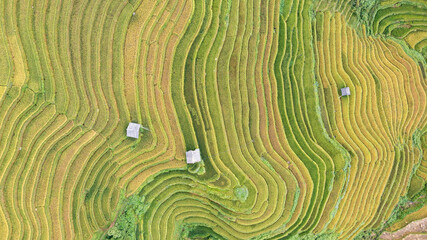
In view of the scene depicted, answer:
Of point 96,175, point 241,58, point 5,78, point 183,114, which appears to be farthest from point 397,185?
point 5,78

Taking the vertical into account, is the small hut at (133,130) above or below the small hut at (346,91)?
below

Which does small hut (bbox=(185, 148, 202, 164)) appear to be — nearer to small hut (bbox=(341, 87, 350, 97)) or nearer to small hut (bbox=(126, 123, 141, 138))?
small hut (bbox=(126, 123, 141, 138))

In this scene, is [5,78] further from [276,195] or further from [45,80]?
[276,195]

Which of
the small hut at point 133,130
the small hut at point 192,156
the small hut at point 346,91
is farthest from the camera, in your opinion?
the small hut at point 346,91

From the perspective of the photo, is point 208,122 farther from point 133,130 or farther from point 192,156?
point 133,130

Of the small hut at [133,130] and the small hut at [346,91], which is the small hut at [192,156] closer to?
the small hut at [133,130]

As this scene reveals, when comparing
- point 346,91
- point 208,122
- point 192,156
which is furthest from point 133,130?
point 346,91

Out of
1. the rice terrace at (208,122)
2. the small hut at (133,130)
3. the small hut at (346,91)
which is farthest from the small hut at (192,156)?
the small hut at (346,91)
